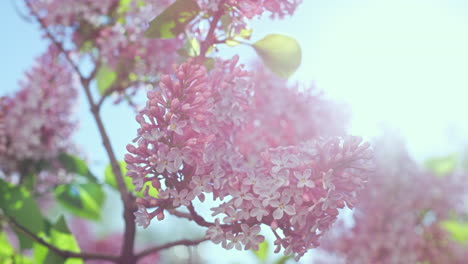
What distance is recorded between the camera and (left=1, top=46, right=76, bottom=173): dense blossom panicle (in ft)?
5.44

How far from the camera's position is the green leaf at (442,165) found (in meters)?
2.87

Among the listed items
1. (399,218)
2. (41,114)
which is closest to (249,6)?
(41,114)

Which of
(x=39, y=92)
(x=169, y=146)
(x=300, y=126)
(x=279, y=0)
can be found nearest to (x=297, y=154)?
(x=169, y=146)

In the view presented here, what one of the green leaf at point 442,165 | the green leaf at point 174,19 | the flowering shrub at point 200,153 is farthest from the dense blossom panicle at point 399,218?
the green leaf at point 174,19

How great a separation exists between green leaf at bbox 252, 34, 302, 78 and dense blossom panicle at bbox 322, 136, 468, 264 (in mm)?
982

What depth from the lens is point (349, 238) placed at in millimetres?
2133

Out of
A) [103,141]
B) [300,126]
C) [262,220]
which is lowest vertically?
[262,220]

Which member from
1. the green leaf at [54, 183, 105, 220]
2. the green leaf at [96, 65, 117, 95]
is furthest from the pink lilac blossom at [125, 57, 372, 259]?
the green leaf at [96, 65, 117, 95]

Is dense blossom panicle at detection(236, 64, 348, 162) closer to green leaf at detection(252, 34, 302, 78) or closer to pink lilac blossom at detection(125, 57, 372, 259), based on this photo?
green leaf at detection(252, 34, 302, 78)

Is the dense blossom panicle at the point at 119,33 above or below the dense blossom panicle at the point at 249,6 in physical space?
above

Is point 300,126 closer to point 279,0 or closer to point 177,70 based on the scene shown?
point 279,0

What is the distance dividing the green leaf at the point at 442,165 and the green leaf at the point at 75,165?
6.49ft

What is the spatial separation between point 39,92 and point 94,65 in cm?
26

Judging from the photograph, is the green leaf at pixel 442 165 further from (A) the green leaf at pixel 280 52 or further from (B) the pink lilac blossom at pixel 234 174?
(B) the pink lilac blossom at pixel 234 174
